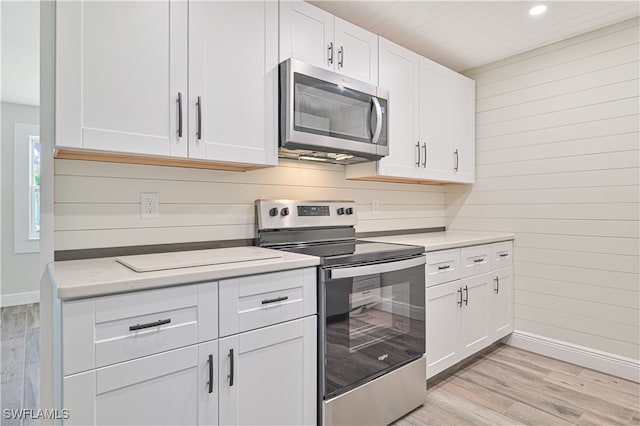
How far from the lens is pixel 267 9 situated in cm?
182

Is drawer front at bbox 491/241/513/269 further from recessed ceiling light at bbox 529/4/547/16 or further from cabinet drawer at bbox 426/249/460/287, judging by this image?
recessed ceiling light at bbox 529/4/547/16

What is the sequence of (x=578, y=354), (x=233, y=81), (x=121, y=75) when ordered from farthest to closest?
(x=578, y=354)
(x=233, y=81)
(x=121, y=75)

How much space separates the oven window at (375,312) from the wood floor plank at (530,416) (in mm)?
765

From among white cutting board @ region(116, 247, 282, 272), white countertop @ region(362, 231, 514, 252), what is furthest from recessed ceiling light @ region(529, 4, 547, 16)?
white cutting board @ region(116, 247, 282, 272)

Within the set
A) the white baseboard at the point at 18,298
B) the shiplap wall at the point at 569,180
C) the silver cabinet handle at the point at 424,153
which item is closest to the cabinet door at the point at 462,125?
the shiplap wall at the point at 569,180

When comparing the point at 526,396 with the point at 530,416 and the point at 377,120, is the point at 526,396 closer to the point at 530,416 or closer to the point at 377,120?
the point at 530,416

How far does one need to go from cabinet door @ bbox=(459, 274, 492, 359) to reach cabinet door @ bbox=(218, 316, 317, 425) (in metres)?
1.32

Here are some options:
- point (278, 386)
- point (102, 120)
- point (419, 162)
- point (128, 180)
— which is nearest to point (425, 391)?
point (278, 386)

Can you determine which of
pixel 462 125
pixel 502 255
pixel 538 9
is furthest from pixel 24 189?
pixel 538 9

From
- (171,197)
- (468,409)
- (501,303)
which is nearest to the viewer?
(171,197)

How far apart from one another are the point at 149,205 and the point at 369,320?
1.25m

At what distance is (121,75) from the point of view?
4.64ft

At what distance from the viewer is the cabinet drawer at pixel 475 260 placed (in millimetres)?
2496

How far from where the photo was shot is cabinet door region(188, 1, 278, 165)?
5.23ft
